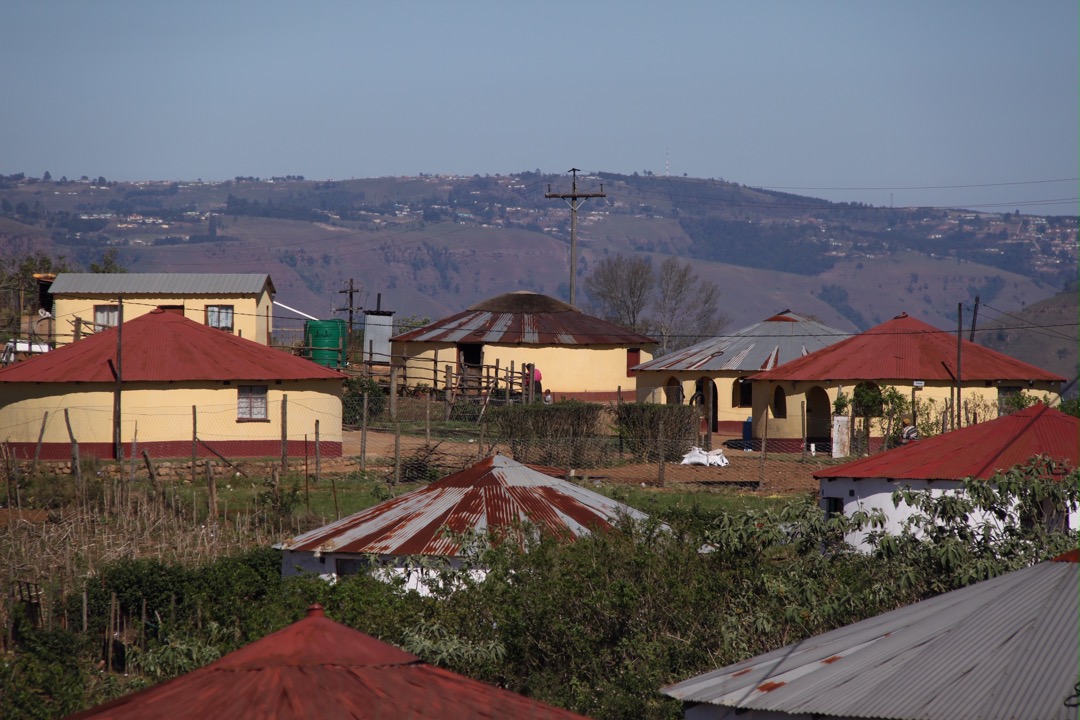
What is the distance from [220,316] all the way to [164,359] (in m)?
16.7

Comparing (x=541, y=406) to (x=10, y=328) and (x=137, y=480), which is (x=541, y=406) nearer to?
(x=137, y=480)

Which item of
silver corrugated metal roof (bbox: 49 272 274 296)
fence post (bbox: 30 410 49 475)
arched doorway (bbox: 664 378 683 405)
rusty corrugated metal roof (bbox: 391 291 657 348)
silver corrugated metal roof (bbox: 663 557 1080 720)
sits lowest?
fence post (bbox: 30 410 49 475)

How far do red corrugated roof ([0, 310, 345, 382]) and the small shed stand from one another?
1773 cm

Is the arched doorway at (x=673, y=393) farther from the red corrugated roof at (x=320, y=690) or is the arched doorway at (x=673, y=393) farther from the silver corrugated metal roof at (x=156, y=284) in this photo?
the red corrugated roof at (x=320, y=690)

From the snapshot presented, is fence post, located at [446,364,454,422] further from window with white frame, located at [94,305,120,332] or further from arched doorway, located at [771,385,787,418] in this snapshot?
window with white frame, located at [94,305,120,332]

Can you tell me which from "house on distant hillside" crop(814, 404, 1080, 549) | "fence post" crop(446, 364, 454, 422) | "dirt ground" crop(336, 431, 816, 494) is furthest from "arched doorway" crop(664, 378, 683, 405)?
"house on distant hillside" crop(814, 404, 1080, 549)

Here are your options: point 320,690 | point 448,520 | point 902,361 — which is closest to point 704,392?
point 902,361

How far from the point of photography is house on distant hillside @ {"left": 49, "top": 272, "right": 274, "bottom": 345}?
50.5 metres

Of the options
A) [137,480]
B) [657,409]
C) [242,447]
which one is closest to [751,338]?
[657,409]

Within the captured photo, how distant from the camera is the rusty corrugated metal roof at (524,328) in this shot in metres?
53.1

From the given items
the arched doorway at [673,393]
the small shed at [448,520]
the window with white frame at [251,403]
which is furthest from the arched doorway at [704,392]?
the small shed at [448,520]

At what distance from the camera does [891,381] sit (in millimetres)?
38031

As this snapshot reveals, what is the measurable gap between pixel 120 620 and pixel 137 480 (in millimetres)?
11945

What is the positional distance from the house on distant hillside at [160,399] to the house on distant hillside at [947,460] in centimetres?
1575
